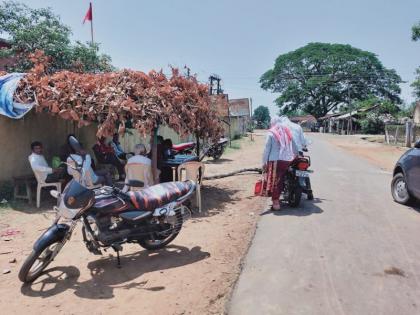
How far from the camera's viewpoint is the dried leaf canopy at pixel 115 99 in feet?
25.1

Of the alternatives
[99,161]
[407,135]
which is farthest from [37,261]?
[407,135]

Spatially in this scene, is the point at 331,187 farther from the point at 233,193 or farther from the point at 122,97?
the point at 122,97

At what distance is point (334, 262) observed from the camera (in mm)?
4934

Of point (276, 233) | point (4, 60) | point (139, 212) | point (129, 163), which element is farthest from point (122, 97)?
point (4, 60)

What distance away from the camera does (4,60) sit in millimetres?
16297

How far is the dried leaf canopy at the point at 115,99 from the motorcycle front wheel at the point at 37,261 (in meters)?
3.14

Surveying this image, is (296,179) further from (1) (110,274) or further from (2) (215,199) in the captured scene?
(1) (110,274)

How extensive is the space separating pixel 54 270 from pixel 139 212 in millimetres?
1245

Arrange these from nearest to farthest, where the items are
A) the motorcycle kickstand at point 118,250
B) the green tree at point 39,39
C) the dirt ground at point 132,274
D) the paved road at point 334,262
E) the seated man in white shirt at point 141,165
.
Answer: the paved road at point 334,262 → the dirt ground at point 132,274 → the motorcycle kickstand at point 118,250 → the seated man in white shirt at point 141,165 → the green tree at point 39,39

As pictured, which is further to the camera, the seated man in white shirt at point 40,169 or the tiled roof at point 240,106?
the tiled roof at point 240,106

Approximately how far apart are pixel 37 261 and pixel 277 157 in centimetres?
461

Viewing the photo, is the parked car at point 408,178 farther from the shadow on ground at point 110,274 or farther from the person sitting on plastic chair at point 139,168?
the person sitting on plastic chair at point 139,168

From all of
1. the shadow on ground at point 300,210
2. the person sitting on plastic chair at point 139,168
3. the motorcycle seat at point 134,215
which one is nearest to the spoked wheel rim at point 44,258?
the motorcycle seat at point 134,215

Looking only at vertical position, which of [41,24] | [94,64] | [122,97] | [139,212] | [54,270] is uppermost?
[41,24]
